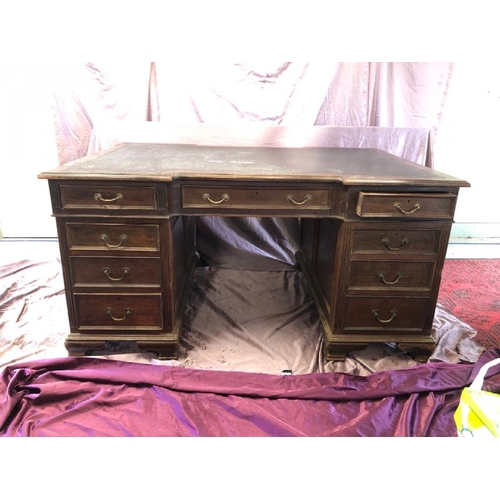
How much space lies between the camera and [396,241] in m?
1.33

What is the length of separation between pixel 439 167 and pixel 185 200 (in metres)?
1.95


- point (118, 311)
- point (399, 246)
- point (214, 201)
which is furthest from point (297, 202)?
point (118, 311)

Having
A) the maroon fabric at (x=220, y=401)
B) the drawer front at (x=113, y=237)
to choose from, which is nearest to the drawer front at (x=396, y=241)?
the maroon fabric at (x=220, y=401)

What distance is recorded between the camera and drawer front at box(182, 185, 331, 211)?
1296 mm

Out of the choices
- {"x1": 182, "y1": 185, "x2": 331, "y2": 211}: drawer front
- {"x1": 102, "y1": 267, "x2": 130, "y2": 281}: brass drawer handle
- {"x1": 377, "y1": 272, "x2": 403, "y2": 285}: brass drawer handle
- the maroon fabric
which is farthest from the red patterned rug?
{"x1": 102, "y1": 267, "x2": 130, "y2": 281}: brass drawer handle

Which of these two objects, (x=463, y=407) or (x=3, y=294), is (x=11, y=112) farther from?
(x=463, y=407)

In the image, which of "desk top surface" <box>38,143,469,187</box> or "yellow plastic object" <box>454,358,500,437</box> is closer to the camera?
"yellow plastic object" <box>454,358,500,437</box>

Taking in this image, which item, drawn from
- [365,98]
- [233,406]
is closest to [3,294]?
[233,406]

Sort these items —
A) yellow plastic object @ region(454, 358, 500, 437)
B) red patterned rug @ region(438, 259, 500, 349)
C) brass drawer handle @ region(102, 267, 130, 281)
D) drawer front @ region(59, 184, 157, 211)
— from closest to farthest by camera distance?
yellow plastic object @ region(454, 358, 500, 437) → drawer front @ region(59, 184, 157, 211) → brass drawer handle @ region(102, 267, 130, 281) → red patterned rug @ region(438, 259, 500, 349)

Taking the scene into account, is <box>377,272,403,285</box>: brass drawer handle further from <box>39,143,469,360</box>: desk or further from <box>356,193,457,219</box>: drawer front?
<box>356,193,457,219</box>: drawer front

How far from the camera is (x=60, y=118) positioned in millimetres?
2055

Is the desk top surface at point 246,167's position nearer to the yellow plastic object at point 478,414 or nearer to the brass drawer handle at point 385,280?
the brass drawer handle at point 385,280

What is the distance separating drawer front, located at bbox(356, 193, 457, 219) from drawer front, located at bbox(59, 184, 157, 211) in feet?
2.42

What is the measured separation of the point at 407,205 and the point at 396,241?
0.46 feet
